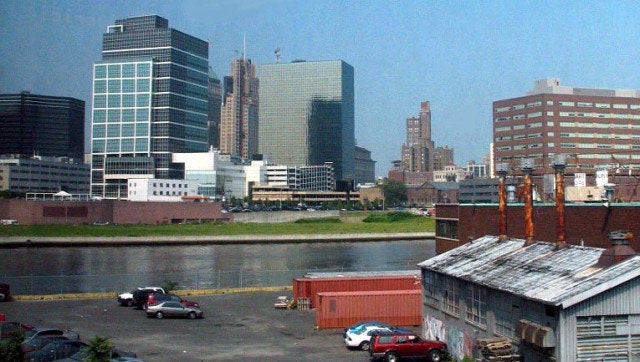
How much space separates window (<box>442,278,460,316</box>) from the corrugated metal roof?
0.50m

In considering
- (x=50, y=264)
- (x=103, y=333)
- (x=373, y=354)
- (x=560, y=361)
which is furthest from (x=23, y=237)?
(x=560, y=361)

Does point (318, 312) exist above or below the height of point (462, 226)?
below

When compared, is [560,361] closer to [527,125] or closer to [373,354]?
[373,354]

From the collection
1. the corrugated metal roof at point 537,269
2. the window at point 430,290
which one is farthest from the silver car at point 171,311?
the corrugated metal roof at point 537,269

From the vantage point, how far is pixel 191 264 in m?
85.0

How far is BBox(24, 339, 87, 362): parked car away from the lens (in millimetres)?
24484

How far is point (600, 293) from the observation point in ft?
68.0

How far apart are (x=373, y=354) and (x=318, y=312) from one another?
9.23 meters

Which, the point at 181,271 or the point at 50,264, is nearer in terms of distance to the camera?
the point at 181,271

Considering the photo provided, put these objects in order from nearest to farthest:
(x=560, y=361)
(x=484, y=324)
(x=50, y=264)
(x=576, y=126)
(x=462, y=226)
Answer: (x=560, y=361) → (x=484, y=324) → (x=462, y=226) → (x=50, y=264) → (x=576, y=126)

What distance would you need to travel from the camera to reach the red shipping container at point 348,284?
4275 cm

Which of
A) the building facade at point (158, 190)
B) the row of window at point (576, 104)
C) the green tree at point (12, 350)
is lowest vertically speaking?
the green tree at point (12, 350)

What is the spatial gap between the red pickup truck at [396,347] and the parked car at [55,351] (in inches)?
417

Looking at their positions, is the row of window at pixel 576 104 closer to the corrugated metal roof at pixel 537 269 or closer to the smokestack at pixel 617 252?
the corrugated metal roof at pixel 537 269
